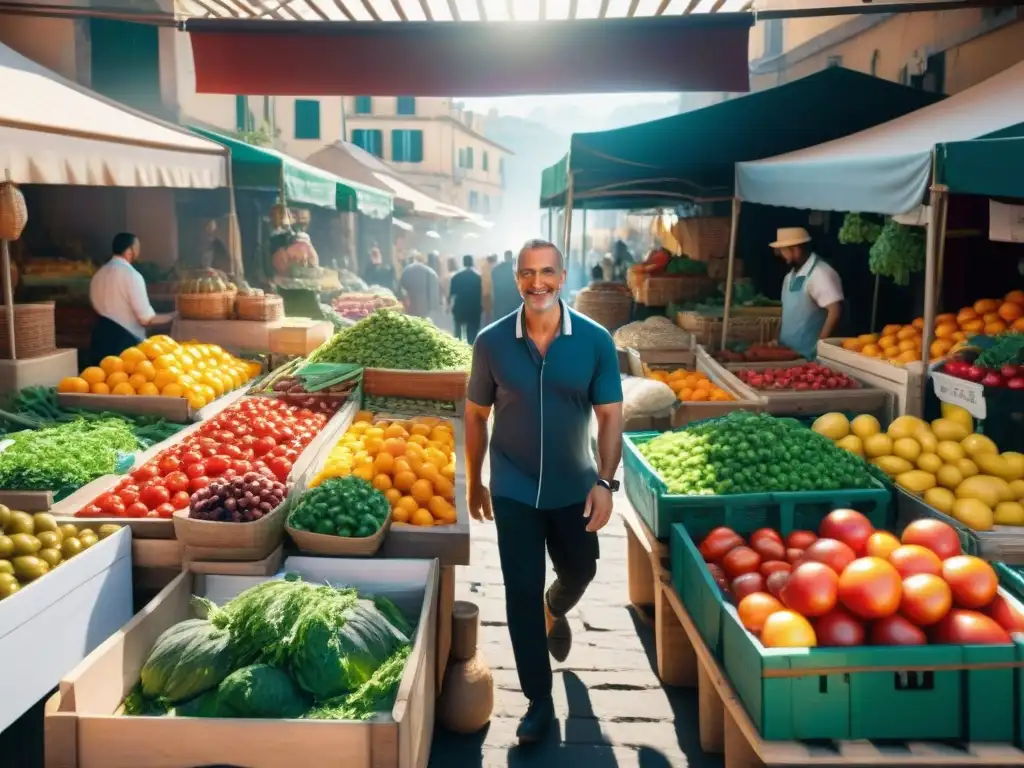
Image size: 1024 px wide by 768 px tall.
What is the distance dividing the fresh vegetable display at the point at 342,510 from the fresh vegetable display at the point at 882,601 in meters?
1.63

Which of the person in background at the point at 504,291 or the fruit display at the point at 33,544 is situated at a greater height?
the person in background at the point at 504,291

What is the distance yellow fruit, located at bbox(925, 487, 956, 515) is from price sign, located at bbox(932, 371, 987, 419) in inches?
38.5

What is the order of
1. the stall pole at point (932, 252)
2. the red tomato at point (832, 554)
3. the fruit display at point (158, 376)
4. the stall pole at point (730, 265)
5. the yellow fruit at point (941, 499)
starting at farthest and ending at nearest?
the stall pole at point (730, 265) → the fruit display at point (158, 376) → the stall pole at point (932, 252) → the yellow fruit at point (941, 499) → the red tomato at point (832, 554)

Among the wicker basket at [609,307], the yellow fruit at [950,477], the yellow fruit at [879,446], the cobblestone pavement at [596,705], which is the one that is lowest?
the cobblestone pavement at [596,705]

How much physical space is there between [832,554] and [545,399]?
4.09 ft

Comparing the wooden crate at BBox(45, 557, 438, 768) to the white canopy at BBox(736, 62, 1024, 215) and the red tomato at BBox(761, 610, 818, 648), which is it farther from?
the white canopy at BBox(736, 62, 1024, 215)

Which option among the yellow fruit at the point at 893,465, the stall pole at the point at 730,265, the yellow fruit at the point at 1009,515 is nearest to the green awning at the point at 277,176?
the stall pole at the point at 730,265

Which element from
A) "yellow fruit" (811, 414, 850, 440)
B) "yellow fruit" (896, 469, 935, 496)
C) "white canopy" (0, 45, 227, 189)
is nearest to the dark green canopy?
"white canopy" (0, 45, 227, 189)

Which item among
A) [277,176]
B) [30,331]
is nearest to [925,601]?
[30,331]

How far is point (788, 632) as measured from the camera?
10.9ft

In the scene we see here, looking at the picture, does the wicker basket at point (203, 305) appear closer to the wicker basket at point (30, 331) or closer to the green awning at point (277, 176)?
the green awning at point (277, 176)

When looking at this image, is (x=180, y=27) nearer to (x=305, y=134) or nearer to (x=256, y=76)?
(x=256, y=76)

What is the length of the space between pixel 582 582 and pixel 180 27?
4.05 metres

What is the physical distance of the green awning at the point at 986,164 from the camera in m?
4.66
